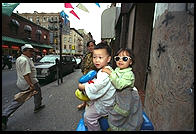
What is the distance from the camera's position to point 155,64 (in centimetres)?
171

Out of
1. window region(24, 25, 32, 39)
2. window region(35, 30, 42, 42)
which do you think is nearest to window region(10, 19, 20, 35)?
window region(24, 25, 32, 39)

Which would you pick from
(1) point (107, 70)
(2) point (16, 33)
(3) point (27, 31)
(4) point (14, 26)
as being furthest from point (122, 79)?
(3) point (27, 31)

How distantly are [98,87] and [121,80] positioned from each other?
0.92ft

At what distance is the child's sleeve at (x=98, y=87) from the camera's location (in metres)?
→ 1.37

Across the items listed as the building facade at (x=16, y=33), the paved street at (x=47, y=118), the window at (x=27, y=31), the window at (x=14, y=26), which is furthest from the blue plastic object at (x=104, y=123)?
the window at (x=27, y=31)

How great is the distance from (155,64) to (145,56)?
3.06m

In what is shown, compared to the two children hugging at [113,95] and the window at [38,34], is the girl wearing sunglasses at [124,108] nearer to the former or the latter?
the two children hugging at [113,95]

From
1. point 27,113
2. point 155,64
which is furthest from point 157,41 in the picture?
point 27,113

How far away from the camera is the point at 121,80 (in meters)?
1.35

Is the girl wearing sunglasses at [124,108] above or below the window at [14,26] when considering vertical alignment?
below

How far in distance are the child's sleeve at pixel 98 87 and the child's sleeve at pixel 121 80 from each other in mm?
79

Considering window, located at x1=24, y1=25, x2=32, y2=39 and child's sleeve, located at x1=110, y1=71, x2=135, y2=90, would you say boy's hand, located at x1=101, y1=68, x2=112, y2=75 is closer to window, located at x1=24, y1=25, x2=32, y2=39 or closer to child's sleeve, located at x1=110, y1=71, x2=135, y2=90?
child's sleeve, located at x1=110, y1=71, x2=135, y2=90

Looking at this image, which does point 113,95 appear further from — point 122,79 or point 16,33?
point 16,33

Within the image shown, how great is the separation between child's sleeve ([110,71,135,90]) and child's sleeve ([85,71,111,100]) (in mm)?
79
